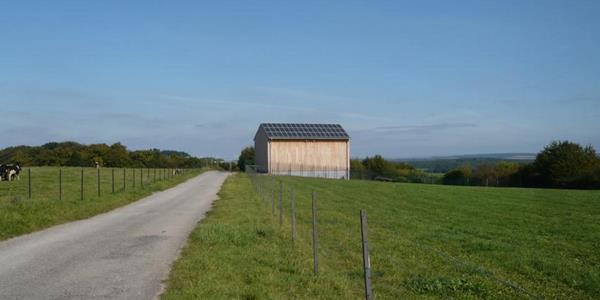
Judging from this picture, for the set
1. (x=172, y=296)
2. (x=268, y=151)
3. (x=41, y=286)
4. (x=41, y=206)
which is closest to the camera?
(x=172, y=296)

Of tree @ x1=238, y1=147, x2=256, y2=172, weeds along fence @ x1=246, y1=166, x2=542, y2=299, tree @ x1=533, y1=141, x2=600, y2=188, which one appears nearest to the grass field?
weeds along fence @ x1=246, y1=166, x2=542, y2=299

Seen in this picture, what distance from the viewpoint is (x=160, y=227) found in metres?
15.9

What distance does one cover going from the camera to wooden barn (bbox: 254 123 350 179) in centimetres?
6397

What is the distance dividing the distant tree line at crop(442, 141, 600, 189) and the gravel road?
52849mm

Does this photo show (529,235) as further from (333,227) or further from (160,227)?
(160,227)

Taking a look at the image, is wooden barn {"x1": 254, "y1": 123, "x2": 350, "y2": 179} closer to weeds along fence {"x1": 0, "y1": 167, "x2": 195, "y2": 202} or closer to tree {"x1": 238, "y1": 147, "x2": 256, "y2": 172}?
tree {"x1": 238, "y1": 147, "x2": 256, "y2": 172}

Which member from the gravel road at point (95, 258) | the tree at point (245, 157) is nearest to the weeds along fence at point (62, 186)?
the gravel road at point (95, 258)

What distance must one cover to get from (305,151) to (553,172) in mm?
27640

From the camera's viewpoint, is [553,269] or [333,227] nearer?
[553,269]

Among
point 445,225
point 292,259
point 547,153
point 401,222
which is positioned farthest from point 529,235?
point 547,153

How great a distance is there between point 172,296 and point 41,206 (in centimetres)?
1185

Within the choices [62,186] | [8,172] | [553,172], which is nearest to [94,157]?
[8,172]

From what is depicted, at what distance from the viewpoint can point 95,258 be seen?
426 inches

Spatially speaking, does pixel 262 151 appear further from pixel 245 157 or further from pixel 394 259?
pixel 394 259
